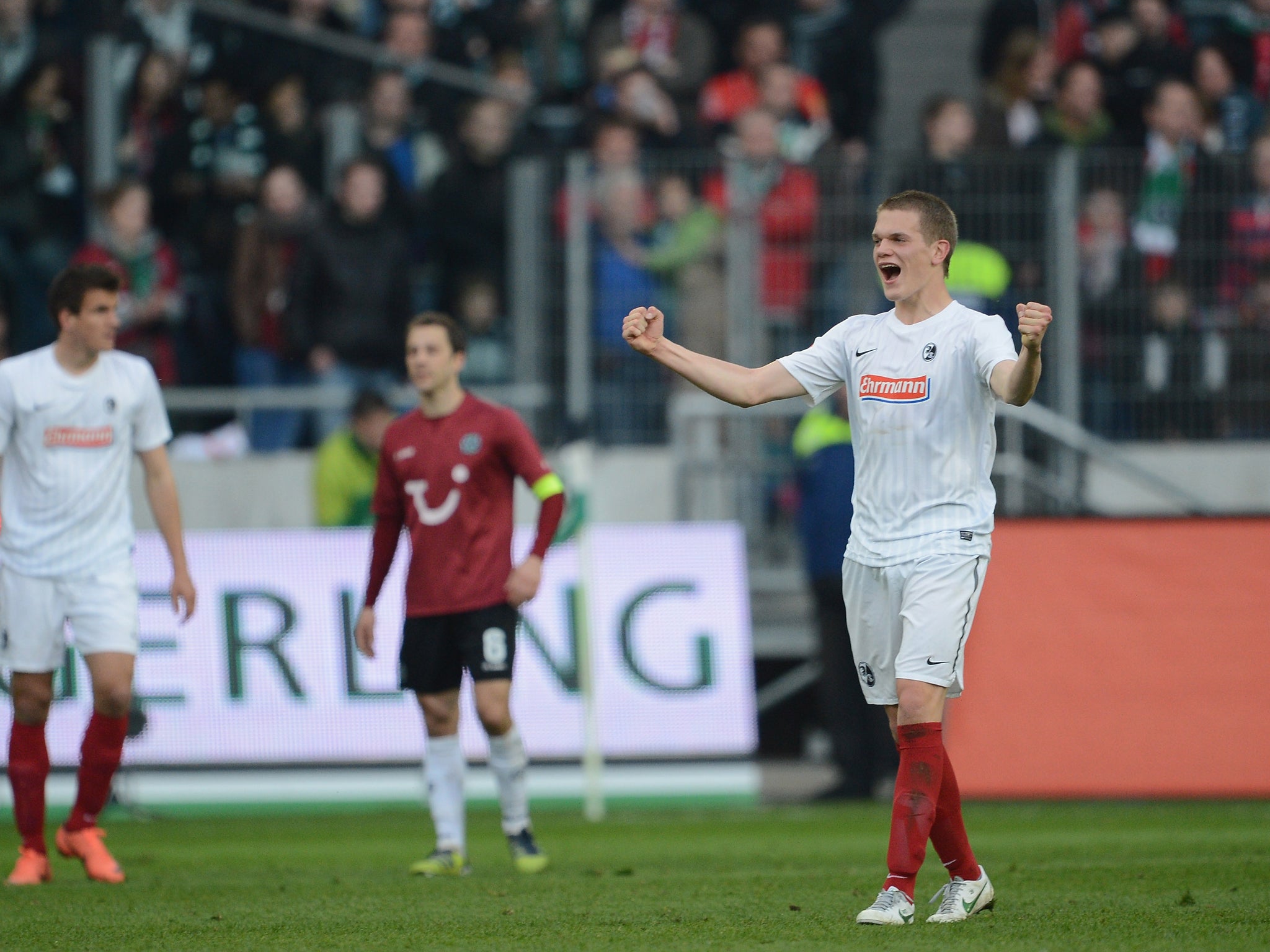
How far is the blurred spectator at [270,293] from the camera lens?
516 inches

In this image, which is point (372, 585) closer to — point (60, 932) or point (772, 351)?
point (60, 932)

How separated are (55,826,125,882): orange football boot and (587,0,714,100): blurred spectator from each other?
319 inches

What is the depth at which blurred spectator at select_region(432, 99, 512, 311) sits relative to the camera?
13.4 m

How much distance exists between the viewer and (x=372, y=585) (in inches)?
325

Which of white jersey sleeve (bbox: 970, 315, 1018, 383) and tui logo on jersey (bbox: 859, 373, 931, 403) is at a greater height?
white jersey sleeve (bbox: 970, 315, 1018, 383)

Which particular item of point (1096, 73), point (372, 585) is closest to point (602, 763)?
point (372, 585)

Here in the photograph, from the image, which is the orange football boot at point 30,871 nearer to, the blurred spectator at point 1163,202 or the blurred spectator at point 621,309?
the blurred spectator at point 621,309

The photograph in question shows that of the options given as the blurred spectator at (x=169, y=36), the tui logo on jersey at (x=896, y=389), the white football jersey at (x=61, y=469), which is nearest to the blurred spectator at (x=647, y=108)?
the blurred spectator at (x=169, y=36)

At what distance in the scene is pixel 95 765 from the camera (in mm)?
7824

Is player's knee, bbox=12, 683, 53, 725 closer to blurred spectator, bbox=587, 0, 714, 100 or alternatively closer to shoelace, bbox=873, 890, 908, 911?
shoelace, bbox=873, 890, 908, 911

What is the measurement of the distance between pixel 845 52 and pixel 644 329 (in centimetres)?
935

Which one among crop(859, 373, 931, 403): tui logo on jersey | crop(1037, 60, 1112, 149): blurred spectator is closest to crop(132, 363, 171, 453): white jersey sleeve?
crop(859, 373, 931, 403): tui logo on jersey

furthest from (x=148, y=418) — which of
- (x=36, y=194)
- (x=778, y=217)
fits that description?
(x=36, y=194)

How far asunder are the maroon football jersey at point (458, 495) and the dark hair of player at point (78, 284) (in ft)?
4.40
